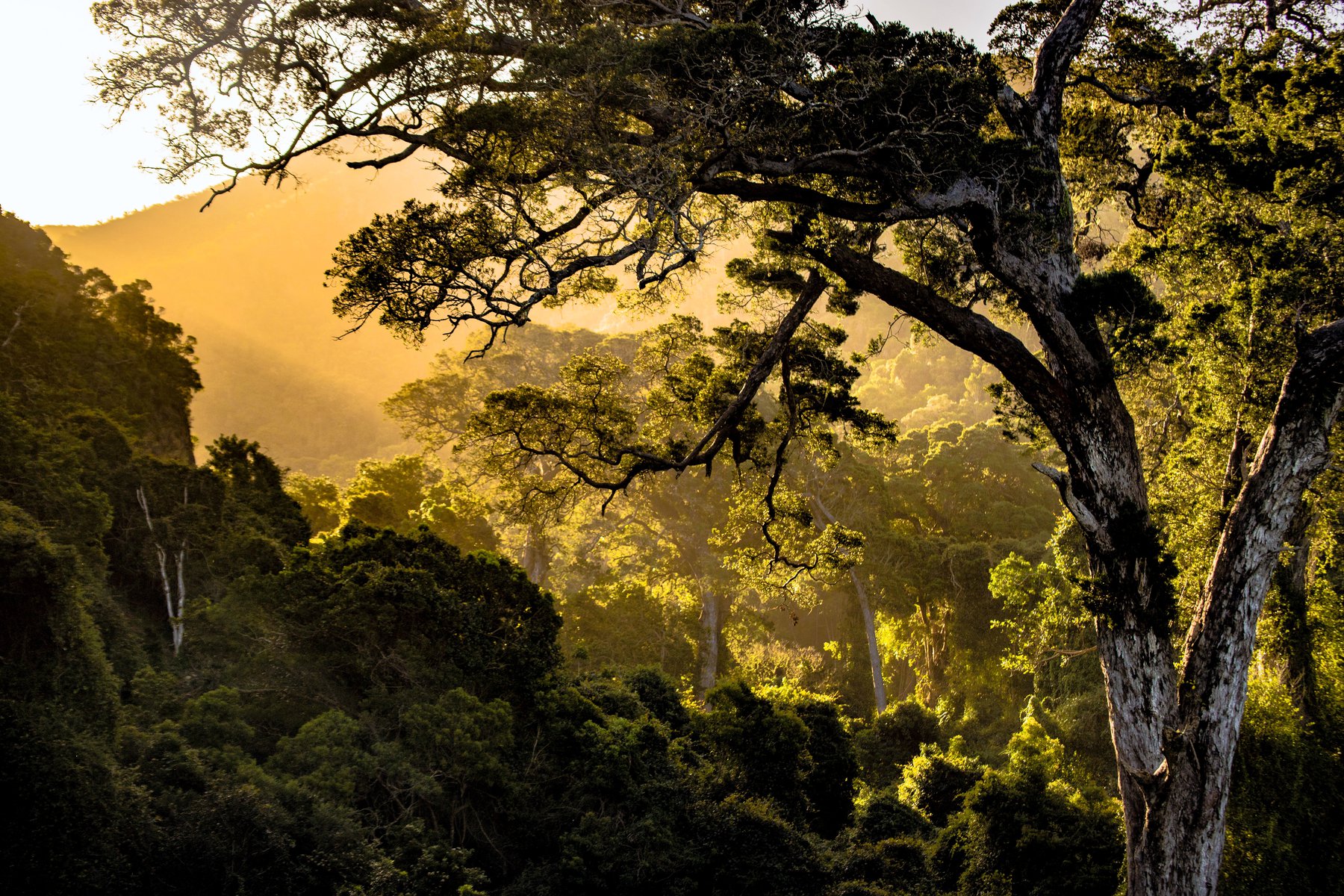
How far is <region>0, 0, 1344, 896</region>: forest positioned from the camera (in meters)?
6.34

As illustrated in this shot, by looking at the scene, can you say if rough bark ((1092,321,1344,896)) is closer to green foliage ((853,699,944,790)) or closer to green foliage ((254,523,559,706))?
green foliage ((254,523,559,706))

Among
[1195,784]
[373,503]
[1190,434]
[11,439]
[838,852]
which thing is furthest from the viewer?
[373,503]

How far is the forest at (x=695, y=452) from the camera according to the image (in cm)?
634

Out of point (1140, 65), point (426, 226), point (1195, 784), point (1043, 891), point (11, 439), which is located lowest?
point (1043, 891)

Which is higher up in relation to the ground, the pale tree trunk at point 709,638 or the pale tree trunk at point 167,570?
the pale tree trunk at point 709,638

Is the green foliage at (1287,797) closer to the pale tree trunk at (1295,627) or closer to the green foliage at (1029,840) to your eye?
the pale tree trunk at (1295,627)

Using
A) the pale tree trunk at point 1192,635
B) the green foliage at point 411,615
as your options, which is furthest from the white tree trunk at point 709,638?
the pale tree trunk at point 1192,635

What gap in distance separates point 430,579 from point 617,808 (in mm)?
3940

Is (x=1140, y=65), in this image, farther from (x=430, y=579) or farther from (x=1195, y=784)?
(x=430, y=579)

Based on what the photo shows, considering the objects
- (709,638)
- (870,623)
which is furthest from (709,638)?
(870,623)

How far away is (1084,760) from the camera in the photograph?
58.2 feet

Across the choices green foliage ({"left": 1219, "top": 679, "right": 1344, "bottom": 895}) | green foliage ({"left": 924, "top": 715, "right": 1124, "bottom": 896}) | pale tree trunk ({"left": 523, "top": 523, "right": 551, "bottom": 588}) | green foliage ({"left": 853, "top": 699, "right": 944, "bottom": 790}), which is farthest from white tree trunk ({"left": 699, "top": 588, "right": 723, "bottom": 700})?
green foliage ({"left": 1219, "top": 679, "right": 1344, "bottom": 895})

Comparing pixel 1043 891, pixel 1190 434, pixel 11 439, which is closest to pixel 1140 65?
pixel 1190 434

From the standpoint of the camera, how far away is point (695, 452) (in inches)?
341
